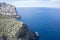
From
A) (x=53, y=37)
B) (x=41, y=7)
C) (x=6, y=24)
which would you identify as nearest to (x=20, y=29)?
(x=6, y=24)

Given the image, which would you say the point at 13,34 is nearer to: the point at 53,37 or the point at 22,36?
the point at 22,36

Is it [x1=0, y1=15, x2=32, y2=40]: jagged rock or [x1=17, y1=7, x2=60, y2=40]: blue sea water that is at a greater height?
[x1=0, y1=15, x2=32, y2=40]: jagged rock

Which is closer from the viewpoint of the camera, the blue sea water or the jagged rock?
the jagged rock

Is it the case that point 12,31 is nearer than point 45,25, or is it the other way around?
point 12,31

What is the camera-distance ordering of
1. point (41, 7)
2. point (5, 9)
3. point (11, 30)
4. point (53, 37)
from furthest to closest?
1. point (41, 7)
2. point (5, 9)
3. point (53, 37)
4. point (11, 30)

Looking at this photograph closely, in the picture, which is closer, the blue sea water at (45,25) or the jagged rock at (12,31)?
the jagged rock at (12,31)

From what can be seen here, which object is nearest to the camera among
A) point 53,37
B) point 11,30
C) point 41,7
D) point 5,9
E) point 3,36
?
point 3,36

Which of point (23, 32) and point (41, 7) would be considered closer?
point (23, 32)

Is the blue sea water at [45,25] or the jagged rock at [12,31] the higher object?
the jagged rock at [12,31]

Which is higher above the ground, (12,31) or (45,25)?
(12,31)

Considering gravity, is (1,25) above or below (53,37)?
above
